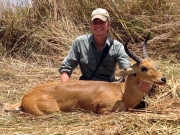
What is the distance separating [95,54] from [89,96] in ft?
3.80

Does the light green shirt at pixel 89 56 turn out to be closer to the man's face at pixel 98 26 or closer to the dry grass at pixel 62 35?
the man's face at pixel 98 26

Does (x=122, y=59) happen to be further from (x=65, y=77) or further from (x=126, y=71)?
(x=65, y=77)

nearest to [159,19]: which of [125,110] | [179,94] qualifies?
[179,94]

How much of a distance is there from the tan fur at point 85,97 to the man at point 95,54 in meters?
0.71

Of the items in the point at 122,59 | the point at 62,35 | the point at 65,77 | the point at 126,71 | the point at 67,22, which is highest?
the point at 67,22

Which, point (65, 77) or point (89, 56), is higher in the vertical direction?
point (89, 56)

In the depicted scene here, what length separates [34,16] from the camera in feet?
31.4

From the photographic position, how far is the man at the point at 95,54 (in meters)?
5.85

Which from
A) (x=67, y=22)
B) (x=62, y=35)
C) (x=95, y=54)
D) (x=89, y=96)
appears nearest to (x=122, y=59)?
(x=95, y=54)

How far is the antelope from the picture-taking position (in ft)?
16.5

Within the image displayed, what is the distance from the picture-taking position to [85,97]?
510 centimetres

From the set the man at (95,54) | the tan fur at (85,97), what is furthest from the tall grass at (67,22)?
the tan fur at (85,97)

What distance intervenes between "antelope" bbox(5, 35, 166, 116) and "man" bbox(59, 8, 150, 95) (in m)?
0.70

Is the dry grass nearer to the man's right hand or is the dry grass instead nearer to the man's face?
the man's right hand
